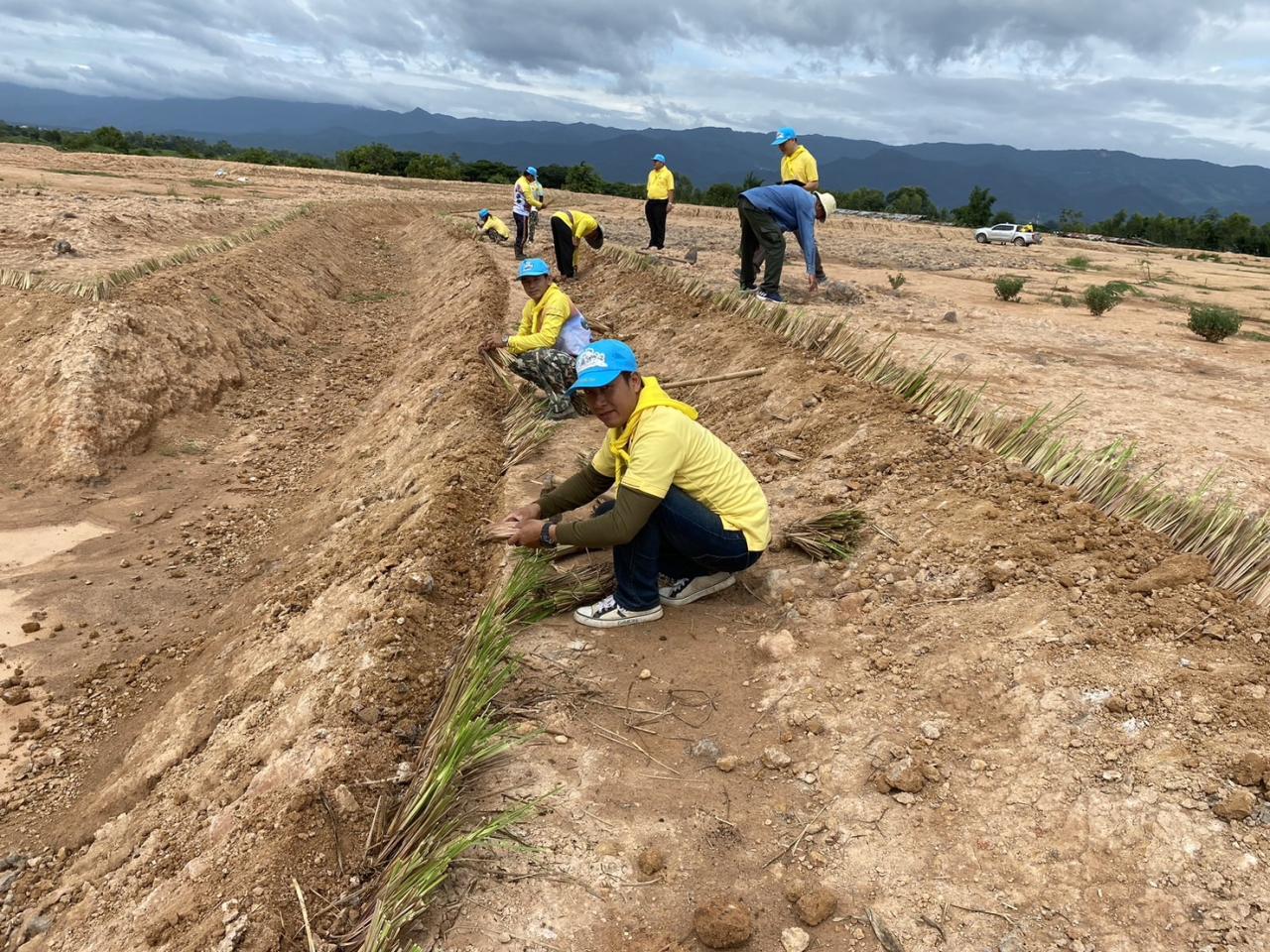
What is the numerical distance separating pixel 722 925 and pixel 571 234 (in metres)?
9.02

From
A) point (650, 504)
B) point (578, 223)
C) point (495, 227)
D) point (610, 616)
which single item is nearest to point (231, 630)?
point (610, 616)

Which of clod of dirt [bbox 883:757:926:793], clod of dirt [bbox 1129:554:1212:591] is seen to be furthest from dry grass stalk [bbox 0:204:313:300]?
clod of dirt [bbox 1129:554:1212:591]

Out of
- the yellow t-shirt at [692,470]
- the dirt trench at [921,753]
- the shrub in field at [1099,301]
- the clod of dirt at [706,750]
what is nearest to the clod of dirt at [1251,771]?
the dirt trench at [921,753]

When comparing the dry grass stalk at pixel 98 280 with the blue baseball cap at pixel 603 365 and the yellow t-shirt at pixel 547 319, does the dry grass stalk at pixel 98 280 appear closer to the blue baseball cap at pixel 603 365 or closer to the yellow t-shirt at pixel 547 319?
the yellow t-shirt at pixel 547 319

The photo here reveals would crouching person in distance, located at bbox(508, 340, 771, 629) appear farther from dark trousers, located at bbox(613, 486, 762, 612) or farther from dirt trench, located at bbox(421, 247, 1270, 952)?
dirt trench, located at bbox(421, 247, 1270, 952)

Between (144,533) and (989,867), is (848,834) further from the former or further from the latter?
(144,533)

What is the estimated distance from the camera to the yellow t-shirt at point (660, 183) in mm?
10500

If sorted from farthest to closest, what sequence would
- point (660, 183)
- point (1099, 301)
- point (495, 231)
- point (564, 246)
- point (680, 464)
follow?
point (495, 231)
point (660, 183)
point (564, 246)
point (1099, 301)
point (680, 464)

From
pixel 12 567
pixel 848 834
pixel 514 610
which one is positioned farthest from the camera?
pixel 12 567

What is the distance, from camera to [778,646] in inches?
114

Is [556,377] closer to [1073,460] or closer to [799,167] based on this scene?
[1073,460]

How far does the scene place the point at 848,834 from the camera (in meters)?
2.08

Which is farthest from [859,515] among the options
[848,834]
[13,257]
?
[13,257]

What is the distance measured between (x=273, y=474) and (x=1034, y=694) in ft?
19.2
